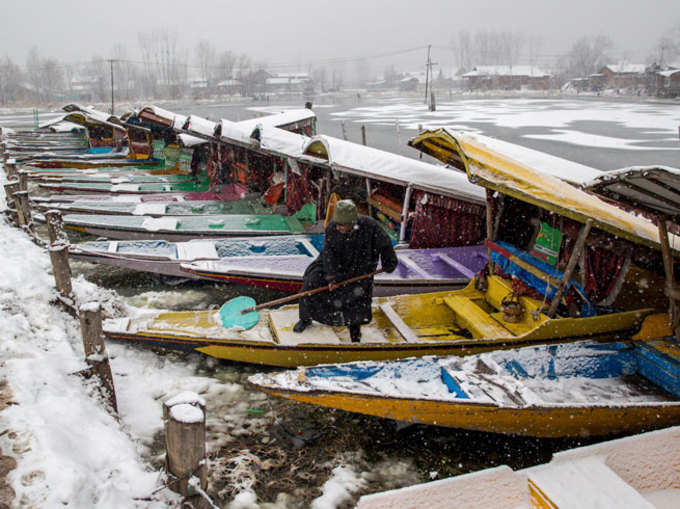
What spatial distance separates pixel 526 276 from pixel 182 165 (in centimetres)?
1355

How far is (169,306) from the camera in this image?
7438 millimetres

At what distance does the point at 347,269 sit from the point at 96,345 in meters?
2.39

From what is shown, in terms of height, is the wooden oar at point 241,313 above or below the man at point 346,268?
below

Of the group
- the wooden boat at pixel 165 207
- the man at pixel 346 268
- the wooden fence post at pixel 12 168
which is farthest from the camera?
the wooden fence post at pixel 12 168

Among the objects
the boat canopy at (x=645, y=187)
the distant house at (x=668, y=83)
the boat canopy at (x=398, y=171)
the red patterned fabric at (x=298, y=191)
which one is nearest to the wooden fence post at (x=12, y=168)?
the red patterned fabric at (x=298, y=191)

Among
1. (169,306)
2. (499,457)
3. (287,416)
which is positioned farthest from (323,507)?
(169,306)

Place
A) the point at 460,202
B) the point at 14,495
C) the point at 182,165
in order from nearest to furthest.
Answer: the point at 14,495 → the point at 460,202 → the point at 182,165

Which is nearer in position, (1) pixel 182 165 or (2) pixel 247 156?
(2) pixel 247 156

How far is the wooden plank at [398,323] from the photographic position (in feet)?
17.2

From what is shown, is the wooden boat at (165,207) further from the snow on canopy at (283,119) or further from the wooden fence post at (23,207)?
the snow on canopy at (283,119)

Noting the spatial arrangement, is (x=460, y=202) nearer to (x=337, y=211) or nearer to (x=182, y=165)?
(x=337, y=211)

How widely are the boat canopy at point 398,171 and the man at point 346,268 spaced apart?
8.21ft

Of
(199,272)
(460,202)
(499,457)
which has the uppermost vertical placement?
(460,202)

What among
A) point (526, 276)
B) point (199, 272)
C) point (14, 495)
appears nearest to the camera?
point (14, 495)
